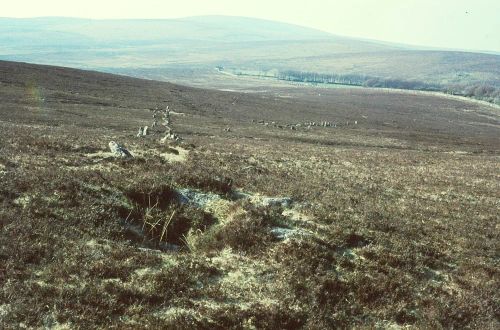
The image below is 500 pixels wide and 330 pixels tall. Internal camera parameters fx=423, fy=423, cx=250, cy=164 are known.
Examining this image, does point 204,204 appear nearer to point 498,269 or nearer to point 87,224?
Result: point 87,224

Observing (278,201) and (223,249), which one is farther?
(278,201)

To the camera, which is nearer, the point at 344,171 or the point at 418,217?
the point at 418,217

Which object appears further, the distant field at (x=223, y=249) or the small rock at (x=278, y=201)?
the small rock at (x=278, y=201)

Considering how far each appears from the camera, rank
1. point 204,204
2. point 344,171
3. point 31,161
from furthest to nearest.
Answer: point 344,171 < point 31,161 < point 204,204

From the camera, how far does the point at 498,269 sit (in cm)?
1156

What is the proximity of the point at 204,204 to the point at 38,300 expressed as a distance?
6.60 m

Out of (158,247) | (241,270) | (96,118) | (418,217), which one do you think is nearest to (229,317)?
(241,270)

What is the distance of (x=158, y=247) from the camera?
37.7 ft

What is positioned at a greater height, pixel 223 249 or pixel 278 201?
pixel 278 201

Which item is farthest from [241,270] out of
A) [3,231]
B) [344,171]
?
[344,171]

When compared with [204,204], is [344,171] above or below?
below

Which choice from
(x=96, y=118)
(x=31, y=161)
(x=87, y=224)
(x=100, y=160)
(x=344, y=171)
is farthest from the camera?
(x=96, y=118)

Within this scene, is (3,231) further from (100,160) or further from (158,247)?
(100,160)

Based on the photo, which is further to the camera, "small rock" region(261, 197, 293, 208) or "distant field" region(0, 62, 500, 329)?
"small rock" region(261, 197, 293, 208)
